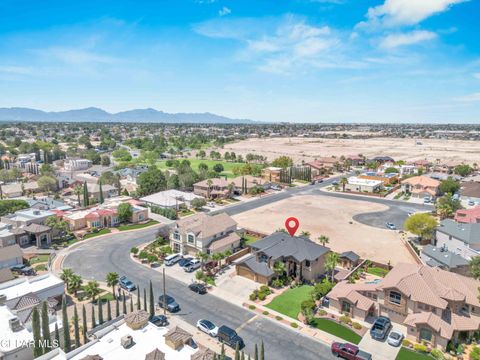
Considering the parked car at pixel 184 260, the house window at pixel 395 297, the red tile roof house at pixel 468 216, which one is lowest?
the parked car at pixel 184 260

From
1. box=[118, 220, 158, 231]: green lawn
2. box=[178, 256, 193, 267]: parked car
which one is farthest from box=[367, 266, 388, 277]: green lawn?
box=[118, 220, 158, 231]: green lawn

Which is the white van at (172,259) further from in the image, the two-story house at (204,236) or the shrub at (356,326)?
the shrub at (356,326)

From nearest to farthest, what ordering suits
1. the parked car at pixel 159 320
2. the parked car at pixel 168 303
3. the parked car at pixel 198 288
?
the parked car at pixel 159 320 → the parked car at pixel 168 303 → the parked car at pixel 198 288

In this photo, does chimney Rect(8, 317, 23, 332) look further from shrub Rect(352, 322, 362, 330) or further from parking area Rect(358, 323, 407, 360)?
shrub Rect(352, 322, 362, 330)

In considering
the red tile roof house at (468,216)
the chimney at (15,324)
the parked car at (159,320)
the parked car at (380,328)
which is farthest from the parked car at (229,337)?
the red tile roof house at (468,216)

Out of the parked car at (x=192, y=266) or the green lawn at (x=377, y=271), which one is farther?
the parked car at (x=192, y=266)

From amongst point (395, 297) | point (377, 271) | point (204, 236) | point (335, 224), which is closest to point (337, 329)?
point (395, 297)

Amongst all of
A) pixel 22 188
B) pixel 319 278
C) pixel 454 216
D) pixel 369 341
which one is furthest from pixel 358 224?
pixel 22 188
